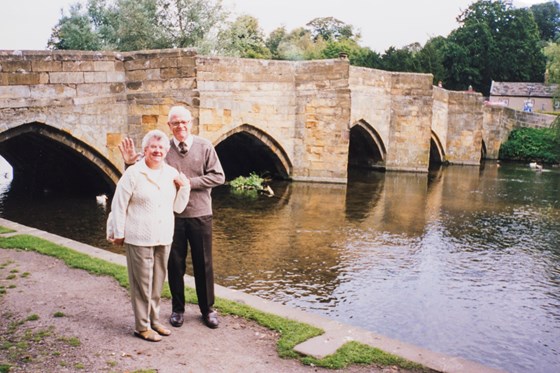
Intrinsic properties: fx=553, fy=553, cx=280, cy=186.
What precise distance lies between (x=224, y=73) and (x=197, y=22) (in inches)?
872

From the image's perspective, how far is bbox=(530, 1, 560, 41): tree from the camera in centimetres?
7081

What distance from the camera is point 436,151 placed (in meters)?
27.3

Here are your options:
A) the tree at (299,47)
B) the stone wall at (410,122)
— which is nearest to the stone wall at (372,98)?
the stone wall at (410,122)

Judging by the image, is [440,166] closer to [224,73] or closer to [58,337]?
[224,73]

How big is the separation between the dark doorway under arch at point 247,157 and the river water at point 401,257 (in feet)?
4.29

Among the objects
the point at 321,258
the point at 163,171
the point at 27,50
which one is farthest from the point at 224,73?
the point at 163,171

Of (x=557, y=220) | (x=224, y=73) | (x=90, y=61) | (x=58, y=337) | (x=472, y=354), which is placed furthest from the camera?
(x=224, y=73)

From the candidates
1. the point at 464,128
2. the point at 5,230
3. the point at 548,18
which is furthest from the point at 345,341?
the point at 548,18

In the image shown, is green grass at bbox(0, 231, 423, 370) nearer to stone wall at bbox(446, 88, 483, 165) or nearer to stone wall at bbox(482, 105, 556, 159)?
stone wall at bbox(446, 88, 483, 165)

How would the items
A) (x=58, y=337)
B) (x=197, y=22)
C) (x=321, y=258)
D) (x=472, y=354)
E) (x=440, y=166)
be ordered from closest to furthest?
(x=58, y=337)
(x=472, y=354)
(x=321, y=258)
(x=440, y=166)
(x=197, y=22)

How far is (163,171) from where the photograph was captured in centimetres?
446

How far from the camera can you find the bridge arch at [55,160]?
1122 centimetres

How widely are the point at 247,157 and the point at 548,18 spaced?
217ft

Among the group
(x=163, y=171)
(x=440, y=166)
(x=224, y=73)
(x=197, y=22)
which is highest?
(x=197, y=22)
